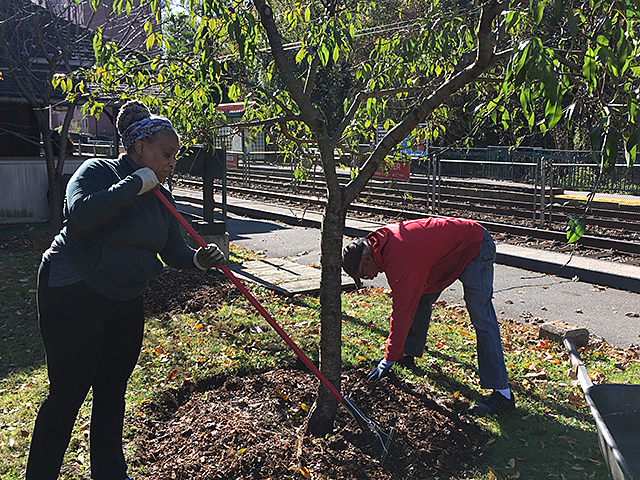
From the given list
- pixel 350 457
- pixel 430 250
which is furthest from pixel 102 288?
pixel 430 250

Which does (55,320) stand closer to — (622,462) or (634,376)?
(622,462)

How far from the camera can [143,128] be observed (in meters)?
2.94

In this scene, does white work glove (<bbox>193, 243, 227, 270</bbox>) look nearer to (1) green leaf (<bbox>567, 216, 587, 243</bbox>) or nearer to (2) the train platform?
(1) green leaf (<bbox>567, 216, 587, 243</bbox>)

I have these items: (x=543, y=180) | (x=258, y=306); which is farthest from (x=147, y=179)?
(x=543, y=180)

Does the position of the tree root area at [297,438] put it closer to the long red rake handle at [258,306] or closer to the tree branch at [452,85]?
the long red rake handle at [258,306]

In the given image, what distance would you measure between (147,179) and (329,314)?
1.59 metres

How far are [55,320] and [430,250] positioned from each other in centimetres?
234

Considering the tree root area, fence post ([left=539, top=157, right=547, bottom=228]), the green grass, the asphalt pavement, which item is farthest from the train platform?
the tree root area

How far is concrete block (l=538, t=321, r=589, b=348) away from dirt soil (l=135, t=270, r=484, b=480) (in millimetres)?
1824

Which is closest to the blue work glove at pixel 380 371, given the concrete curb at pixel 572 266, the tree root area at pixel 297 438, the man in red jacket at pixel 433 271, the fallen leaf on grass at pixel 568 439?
the man in red jacket at pixel 433 271

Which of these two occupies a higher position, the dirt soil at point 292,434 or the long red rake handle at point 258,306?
the long red rake handle at point 258,306

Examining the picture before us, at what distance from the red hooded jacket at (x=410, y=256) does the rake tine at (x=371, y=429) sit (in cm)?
48

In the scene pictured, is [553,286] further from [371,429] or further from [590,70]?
[590,70]

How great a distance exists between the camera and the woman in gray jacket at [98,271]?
279 centimetres
